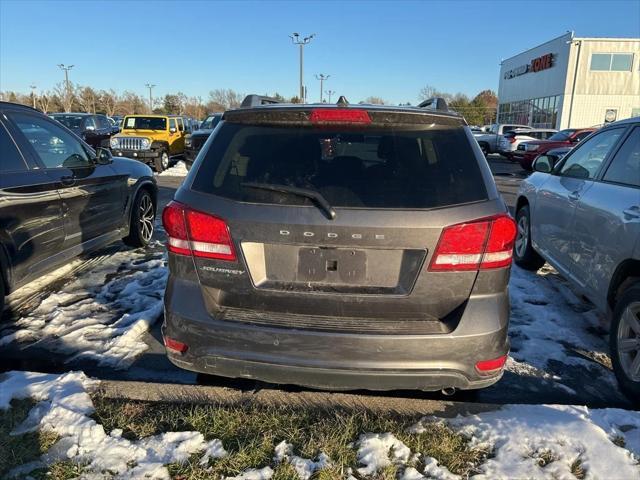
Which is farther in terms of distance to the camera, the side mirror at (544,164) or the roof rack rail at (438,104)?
the side mirror at (544,164)

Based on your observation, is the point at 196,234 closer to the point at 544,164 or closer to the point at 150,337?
the point at 150,337

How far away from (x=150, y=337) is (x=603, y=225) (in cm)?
356

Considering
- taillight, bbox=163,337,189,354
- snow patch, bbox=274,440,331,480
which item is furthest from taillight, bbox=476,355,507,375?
taillight, bbox=163,337,189,354

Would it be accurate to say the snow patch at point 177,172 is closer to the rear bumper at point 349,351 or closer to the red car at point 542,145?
the red car at point 542,145

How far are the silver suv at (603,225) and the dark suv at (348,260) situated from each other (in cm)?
133

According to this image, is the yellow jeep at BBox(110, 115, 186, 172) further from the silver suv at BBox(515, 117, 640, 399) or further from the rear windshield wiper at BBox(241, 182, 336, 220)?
the rear windshield wiper at BBox(241, 182, 336, 220)

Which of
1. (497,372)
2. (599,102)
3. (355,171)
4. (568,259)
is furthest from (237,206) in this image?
(599,102)

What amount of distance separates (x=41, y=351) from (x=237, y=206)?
2.29 m

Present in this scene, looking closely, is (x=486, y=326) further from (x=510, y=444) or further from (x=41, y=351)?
(x=41, y=351)

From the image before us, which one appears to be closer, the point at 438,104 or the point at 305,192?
the point at 305,192

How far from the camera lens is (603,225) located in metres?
3.63

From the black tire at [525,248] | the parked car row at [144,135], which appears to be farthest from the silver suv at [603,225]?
the parked car row at [144,135]

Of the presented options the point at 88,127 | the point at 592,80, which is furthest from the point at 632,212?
the point at 592,80

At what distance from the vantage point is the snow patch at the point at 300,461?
7.39ft
